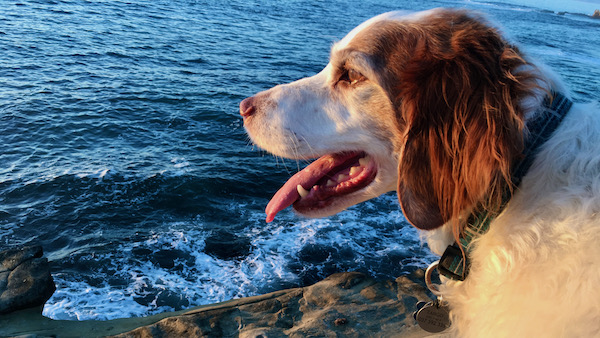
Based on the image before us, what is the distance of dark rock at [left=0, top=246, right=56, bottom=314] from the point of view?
5621mm

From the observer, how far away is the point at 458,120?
6.60 feet

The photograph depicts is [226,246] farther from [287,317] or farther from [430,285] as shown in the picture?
[430,285]

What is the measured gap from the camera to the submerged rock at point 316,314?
468 cm

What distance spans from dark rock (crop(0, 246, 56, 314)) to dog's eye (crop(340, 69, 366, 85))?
16.8 feet

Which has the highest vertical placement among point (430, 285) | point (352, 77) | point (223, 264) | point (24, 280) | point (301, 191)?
point (352, 77)

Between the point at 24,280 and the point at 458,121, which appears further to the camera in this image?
the point at 24,280

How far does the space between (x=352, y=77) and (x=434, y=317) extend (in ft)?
5.03

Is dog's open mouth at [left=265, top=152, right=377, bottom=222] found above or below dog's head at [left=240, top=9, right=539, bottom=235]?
below

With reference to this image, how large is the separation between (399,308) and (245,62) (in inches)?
511

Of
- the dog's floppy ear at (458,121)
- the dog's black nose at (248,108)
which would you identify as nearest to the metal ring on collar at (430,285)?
the dog's floppy ear at (458,121)

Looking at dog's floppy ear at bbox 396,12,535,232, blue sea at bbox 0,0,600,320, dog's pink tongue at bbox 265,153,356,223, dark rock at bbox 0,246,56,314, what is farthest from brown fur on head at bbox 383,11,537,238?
dark rock at bbox 0,246,56,314

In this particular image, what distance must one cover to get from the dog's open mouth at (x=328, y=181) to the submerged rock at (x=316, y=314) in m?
2.16

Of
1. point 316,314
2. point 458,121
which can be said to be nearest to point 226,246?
point 316,314

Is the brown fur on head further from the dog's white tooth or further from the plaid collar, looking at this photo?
the dog's white tooth
